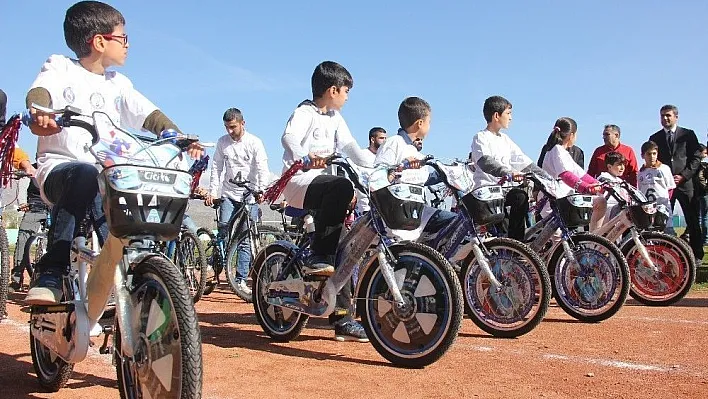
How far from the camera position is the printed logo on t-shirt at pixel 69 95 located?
373 cm

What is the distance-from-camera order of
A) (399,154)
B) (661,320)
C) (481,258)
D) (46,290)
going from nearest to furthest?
(46,290), (481,258), (399,154), (661,320)

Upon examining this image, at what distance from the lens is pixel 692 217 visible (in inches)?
412

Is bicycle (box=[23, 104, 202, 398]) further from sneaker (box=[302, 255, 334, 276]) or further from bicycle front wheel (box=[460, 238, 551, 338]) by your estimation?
bicycle front wheel (box=[460, 238, 551, 338])

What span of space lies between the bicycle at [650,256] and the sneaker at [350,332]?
324 cm

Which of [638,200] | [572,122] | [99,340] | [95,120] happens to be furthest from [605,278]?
[95,120]

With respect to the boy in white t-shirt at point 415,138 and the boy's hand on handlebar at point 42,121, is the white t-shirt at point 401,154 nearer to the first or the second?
the boy in white t-shirt at point 415,138

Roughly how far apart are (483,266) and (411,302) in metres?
1.17

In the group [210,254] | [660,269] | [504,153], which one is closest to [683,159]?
[660,269]

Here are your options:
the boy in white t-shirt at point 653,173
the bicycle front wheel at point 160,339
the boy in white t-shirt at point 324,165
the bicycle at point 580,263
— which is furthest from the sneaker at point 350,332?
the boy in white t-shirt at point 653,173

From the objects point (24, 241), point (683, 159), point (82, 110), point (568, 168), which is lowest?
point (24, 241)

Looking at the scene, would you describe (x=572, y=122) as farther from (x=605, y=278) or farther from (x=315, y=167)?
(x=315, y=167)

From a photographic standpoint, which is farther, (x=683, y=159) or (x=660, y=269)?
(x=683, y=159)

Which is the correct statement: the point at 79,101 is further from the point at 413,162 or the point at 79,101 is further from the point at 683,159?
the point at 683,159

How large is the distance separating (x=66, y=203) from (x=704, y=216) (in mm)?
9733
